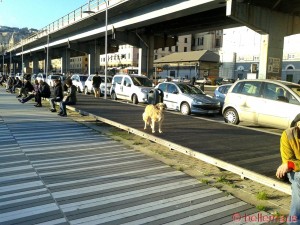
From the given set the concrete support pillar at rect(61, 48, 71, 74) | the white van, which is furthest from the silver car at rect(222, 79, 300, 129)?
the concrete support pillar at rect(61, 48, 71, 74)

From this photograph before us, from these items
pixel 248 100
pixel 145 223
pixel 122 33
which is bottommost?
pixel 145 223

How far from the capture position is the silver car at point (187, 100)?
15.3 m

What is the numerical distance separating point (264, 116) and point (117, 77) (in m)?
12.4

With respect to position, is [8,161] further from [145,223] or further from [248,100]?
[248,100]

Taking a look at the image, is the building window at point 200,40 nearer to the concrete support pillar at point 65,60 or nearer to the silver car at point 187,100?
the concrete support pillar at point 65,60

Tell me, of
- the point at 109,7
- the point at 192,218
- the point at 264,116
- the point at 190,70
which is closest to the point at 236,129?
the point at 264,116

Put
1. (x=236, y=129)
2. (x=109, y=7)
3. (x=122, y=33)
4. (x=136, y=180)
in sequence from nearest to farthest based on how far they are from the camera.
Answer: (x=136, y=180) → (x=236, y=129) → (x=109, y=7) → (x=122, y=33)

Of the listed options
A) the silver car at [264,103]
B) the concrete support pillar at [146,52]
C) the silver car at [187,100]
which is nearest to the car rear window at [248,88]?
the silver car at [264,103]

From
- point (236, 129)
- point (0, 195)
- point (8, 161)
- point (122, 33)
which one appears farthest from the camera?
point (122, 33)

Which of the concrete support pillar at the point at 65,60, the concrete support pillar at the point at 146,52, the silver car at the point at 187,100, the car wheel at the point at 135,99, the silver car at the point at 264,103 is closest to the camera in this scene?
the silver car at the point at 264,103

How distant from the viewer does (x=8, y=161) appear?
6.95m

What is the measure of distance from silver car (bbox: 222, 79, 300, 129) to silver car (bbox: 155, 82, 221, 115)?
2.60 m

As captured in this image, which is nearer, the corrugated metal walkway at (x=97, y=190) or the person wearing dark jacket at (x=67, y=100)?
the corrugated metal walkway at (x=97, y=190)

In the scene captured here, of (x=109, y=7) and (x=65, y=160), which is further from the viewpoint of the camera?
(x=109, y=7)
